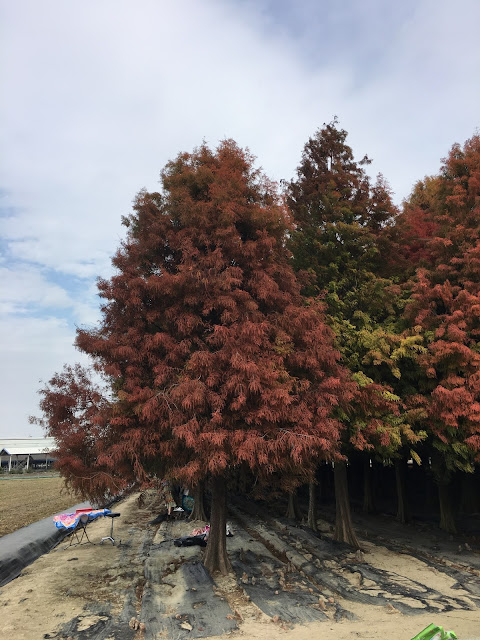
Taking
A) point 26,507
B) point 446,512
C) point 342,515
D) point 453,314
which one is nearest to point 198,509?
point 342,515

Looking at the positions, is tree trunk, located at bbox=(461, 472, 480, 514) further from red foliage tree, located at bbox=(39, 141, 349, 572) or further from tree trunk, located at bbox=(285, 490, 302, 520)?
red foliage tree, located at bbox=(39, 141, 349, 572)

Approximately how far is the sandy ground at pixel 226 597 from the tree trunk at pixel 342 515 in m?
1.21

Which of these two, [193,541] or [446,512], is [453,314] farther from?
[193,541]

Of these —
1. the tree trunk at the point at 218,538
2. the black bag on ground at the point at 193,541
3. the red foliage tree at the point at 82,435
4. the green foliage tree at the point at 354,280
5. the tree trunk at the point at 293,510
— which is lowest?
the tree trunk at the point at 293,510

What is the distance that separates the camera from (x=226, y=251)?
464 inches

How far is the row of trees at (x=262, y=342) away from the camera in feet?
33.0

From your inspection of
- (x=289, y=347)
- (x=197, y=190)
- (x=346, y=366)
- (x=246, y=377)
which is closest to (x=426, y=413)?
(x=346, y=366)

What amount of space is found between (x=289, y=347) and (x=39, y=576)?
9614 millimetres

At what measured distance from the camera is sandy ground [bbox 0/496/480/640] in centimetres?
800

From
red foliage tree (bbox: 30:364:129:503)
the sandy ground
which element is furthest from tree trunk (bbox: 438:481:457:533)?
red foliage tree (bbox: 30:364:129:503)

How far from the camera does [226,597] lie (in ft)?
32.4

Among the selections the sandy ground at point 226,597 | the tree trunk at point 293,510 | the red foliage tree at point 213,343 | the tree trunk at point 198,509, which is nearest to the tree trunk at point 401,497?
the tree trunk at point 293,510

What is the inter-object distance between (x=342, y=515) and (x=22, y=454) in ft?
215

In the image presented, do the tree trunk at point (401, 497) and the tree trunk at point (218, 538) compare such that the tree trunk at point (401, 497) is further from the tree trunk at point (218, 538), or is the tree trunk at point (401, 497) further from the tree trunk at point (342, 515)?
the tree trunk at point (218, 538)
